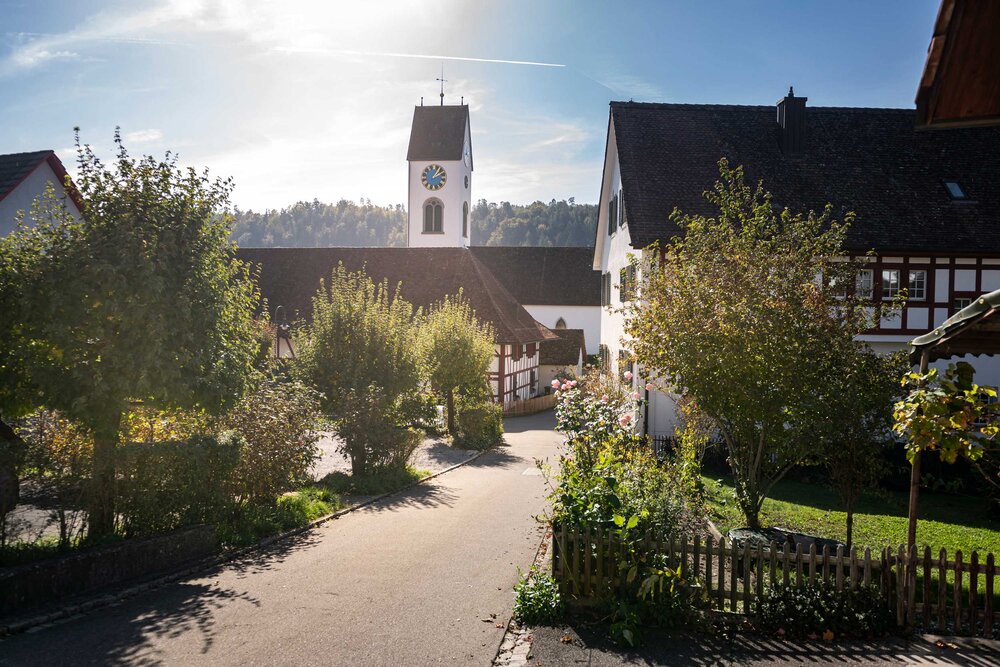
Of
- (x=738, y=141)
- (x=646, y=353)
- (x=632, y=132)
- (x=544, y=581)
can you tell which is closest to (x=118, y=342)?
(x=544, y=581)

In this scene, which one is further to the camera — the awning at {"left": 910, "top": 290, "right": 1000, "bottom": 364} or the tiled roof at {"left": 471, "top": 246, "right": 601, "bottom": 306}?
the tiled roof at {"left": 471, "top": 246, "right": 601, "bottom": 306}

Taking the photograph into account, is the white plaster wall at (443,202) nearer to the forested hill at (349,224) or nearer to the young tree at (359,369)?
the young tree at (359,369)

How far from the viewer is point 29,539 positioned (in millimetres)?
9281

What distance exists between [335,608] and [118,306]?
15.2ft

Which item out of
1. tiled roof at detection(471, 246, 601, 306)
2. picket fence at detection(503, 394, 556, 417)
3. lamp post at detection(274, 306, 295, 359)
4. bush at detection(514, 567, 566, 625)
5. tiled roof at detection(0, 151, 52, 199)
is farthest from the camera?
tiled roof at detection(471, 246, 601, 306)

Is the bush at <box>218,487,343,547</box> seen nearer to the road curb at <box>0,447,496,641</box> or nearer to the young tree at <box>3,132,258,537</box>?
the road curb at <box>0,447,496,641</box>

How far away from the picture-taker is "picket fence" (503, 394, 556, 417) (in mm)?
36562

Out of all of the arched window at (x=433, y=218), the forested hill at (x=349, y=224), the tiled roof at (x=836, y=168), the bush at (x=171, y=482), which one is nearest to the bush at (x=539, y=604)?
the bush at (x=171, y=482)

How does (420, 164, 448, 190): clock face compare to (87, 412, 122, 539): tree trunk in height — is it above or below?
above

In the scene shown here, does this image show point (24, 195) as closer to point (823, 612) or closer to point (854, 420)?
point (854, 420)

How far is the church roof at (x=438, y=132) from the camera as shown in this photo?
57.0 meters

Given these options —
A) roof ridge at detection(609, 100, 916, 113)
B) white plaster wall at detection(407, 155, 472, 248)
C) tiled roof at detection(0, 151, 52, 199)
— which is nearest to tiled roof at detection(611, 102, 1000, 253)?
roof ridge at detection(609, 100, 916, 113)

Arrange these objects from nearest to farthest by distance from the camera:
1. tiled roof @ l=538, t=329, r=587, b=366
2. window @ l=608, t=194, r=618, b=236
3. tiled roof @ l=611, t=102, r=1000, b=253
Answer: tiled roof @ l=611, t=102, r=1000, b=253, window @ l=608, t=194, r=618, b=236, tiled roof @ l=538, t=329, r=587, b=366

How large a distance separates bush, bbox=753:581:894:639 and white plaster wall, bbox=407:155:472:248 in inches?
2000
